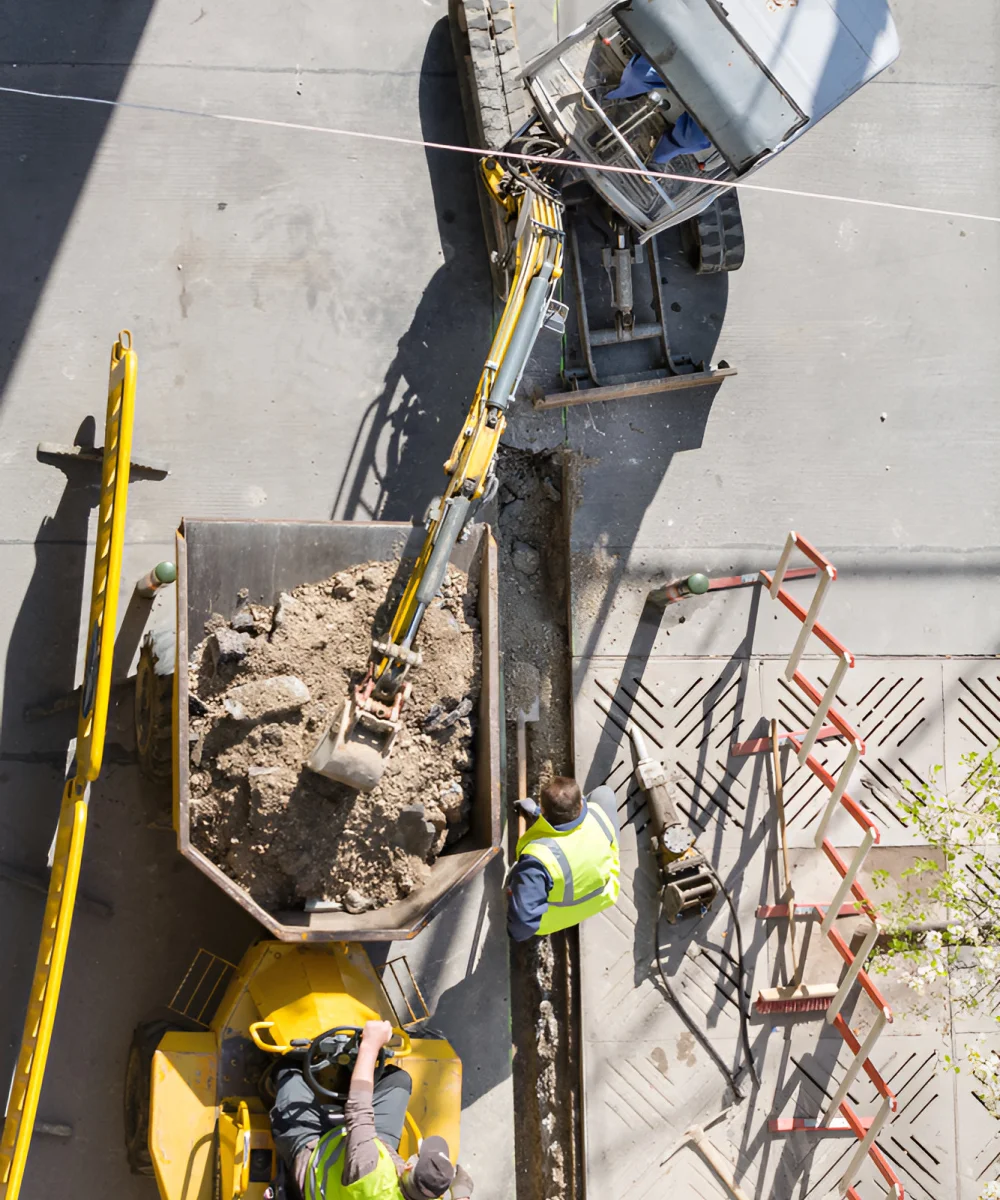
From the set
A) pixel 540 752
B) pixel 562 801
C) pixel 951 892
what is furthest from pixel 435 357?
pixel 951 892

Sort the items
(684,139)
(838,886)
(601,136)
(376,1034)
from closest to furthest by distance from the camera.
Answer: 1. (376,1034)
2. (684,139)
3. (601,136)
4. (838,886)

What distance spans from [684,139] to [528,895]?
4865 millimetres

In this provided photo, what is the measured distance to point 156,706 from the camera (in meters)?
7.36

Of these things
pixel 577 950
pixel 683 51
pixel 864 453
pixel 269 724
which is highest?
pixel 683 51

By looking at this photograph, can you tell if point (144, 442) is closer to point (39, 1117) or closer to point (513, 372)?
point (513, 372)

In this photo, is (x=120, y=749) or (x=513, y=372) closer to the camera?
(x=513, y=372)

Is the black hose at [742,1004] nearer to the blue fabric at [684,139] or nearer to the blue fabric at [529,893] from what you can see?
the blue fabric at [529,893]

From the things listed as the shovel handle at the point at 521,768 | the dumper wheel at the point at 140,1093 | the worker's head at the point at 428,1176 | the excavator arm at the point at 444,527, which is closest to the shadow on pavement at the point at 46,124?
the excavator arm at the point at 444,527

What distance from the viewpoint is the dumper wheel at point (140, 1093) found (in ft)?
24.4

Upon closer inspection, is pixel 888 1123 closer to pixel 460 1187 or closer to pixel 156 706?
pixel 460 1187

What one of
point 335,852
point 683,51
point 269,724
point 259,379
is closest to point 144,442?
point 259,379

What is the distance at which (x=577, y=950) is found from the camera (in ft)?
27.1

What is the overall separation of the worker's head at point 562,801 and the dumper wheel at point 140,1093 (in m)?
2.83

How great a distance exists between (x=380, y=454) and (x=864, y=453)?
3633 millimetres
